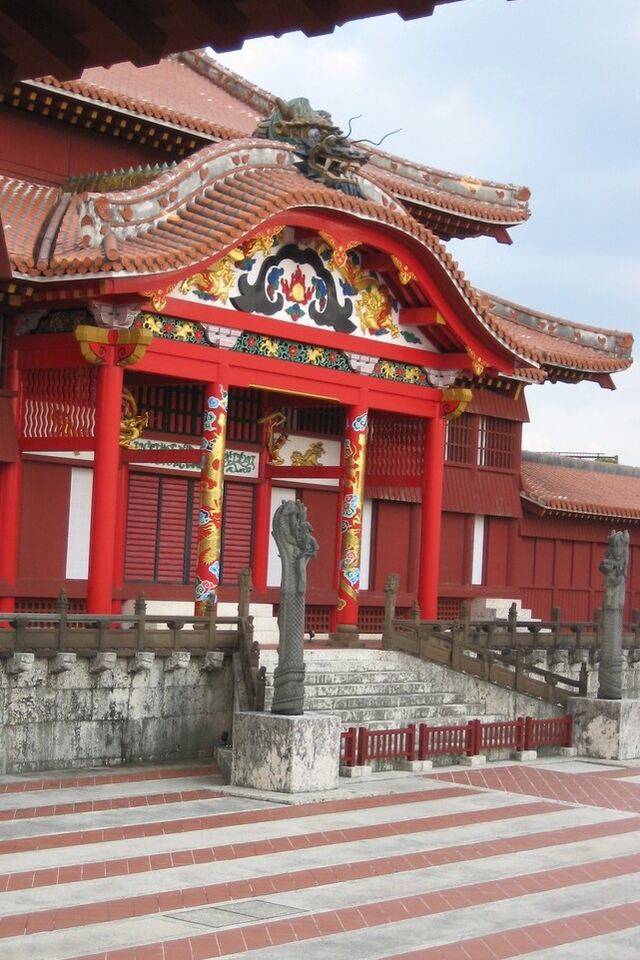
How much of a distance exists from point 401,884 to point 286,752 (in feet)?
13.2

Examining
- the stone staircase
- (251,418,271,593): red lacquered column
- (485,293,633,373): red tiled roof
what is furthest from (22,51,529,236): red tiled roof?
the stone staircase

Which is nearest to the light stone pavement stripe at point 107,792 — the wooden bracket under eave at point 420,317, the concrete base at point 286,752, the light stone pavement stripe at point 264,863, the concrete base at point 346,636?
the concrete base at point 286,752

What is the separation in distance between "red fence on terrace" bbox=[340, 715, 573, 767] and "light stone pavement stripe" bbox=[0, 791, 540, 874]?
1.47 meters

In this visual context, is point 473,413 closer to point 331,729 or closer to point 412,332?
point 412,332

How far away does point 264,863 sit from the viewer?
12.7m

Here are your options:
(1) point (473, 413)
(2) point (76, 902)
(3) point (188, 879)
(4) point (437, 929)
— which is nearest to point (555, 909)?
(4) point (437, 929)

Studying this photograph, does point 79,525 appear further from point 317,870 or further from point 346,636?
point 317,870

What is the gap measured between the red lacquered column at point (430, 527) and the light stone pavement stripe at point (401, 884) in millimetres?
8789

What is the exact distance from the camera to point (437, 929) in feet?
35.3

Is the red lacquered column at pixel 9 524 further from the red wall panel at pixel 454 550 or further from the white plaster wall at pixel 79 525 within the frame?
the red wall panel at pixel 454 550

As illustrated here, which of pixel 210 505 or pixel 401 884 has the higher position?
pixel 210 505

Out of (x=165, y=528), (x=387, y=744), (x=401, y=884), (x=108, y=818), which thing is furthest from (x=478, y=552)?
(x=401, y=884)

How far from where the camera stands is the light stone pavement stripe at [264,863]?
1122 cm

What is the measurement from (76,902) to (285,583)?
6206 millimetres
